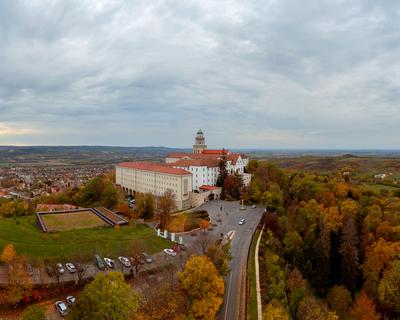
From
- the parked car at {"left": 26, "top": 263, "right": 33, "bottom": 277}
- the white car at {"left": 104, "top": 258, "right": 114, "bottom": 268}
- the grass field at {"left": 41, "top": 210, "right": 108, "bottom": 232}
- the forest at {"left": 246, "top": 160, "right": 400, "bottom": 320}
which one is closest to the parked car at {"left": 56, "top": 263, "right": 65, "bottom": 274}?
the parked car at {"left": 26, "top": 263, "right": 33, "bottom": 277}

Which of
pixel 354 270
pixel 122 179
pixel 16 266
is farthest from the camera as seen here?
pixel 122 179

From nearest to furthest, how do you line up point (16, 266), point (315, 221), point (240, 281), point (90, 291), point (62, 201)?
point (90, 291) < point (16, 266) < point (240, 281) < point (315, 221) < point (62, 201)

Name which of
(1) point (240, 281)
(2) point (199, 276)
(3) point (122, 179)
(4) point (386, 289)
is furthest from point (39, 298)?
(3) point (122, 179)

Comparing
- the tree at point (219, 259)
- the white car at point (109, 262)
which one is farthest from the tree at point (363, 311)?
the white car at point (109, 262)

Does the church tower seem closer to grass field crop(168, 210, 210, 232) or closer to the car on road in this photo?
grass field crop(168, 210, 210, 232)

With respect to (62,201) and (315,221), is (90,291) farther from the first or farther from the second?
(62,201)
